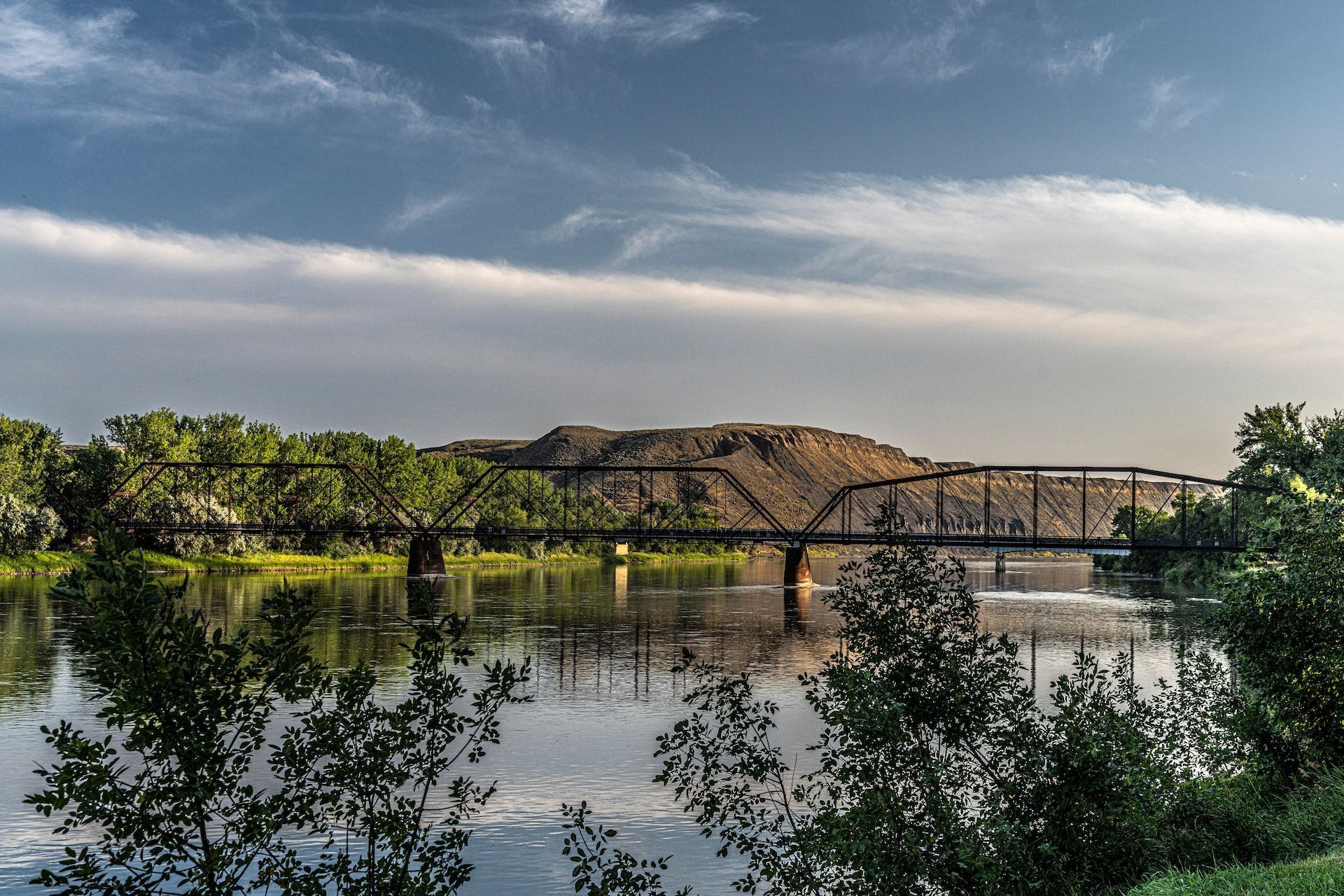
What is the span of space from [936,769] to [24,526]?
271ft

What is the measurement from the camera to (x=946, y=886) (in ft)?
33.8

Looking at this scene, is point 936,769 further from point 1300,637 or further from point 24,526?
point 24,526

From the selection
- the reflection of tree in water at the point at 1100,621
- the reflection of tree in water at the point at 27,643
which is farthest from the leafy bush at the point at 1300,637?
the reflection of tree in water at the point at 27,643

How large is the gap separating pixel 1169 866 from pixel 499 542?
413ft

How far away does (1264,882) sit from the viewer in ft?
32.7

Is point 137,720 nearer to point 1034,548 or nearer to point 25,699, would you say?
point 25,699

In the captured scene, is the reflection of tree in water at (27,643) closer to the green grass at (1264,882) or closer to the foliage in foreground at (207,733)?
the foliage in foreground at (207,733)

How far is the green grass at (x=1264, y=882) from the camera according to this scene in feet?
30.9

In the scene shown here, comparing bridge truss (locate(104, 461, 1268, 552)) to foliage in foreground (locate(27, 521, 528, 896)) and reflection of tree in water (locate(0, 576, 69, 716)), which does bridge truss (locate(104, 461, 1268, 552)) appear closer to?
reflection of tree in water (locate(0, 576, 69, 716))

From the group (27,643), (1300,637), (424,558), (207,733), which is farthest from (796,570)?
(207,733)

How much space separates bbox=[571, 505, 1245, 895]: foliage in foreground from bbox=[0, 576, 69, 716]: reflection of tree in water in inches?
592

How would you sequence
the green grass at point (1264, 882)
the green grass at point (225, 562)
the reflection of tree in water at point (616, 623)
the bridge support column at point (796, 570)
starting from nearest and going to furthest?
the green grass at point (1264, 882) → the reflection of tree in water at point (616, 623) → the green grass at point (225, 562) → the bridge support column at point (796, 570)

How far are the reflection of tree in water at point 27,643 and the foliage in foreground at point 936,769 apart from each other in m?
15.0

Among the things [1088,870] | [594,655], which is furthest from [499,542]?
[1088,870]
